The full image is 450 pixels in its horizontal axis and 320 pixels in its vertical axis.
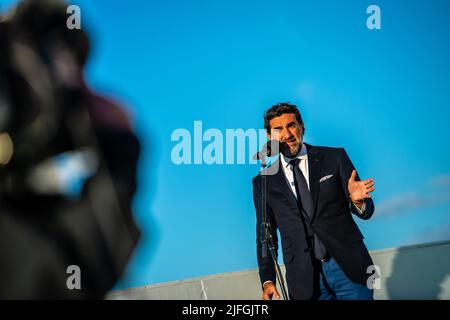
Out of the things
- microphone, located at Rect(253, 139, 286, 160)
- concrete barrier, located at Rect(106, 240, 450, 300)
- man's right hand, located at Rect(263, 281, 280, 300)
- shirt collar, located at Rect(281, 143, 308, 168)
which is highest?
microphone, located at Rect(253, 139, 286, 160)

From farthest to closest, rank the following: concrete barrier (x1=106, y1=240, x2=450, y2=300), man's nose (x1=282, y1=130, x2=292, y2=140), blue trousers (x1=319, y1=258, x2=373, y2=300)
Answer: concrete barrier (x1=106, y1=240, x2=450, y2=300), man's nose (x1=282, y1=130, x2=292, y2=140), blue trousers (x1=319, y1=258, x2=373, y2=300)

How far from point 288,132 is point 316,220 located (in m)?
0.74

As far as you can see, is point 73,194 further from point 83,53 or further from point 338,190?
point 338,190

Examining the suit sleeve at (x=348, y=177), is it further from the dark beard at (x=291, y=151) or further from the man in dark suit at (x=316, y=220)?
the dark beard at (x=291, y=151)

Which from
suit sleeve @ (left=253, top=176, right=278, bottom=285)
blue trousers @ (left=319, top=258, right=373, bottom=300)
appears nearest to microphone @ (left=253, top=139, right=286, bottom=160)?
suit sleeve @ (left=253, top=176, right=278, bottom=285)

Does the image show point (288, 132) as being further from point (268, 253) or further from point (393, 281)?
point (393, 281)

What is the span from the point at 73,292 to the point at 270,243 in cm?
231

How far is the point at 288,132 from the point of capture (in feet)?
10.5

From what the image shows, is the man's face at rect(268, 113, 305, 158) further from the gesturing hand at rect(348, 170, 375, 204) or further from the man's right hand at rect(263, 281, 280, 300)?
the man's right hand at rect(263, 281, 280, 300)

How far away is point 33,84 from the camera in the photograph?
0.66 meters

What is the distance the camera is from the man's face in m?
3.13

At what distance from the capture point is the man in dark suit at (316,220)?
268cm

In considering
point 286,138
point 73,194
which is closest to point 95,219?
point 73,194

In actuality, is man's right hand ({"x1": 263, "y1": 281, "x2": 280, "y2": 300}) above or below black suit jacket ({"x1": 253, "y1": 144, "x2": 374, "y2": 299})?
below
